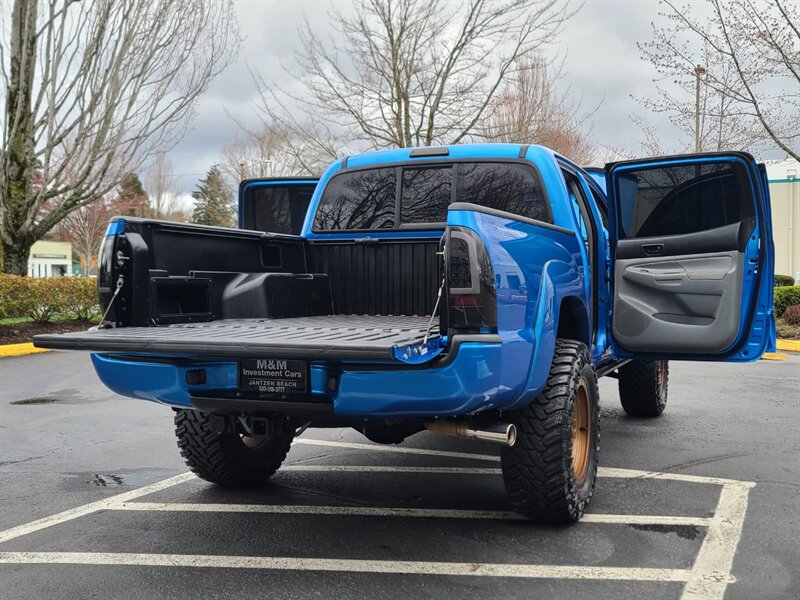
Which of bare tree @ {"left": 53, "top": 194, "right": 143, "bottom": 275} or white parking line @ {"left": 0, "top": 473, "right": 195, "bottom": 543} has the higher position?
bare tree @ {"left": 53, "top": 194, "right": 143, "bottom": 275}

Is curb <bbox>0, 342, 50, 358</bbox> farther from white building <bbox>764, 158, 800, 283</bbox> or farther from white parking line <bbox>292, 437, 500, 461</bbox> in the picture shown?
white building <bbox>764, 158, 800, 283</bbox>


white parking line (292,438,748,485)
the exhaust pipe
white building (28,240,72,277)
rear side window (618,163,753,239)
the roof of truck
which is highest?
white building (28,240,72,277)

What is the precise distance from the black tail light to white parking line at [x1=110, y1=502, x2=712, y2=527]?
4.67ft

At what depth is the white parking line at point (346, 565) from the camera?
10.4 ft

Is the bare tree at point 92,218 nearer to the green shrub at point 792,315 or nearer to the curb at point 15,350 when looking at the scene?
the curb at point 15,350

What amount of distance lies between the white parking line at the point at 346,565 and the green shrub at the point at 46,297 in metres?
11.7

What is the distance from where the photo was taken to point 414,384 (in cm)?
299

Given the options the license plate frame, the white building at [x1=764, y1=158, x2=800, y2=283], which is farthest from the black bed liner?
the white building at [x1=764, y1=158, x2=800, y2=283]

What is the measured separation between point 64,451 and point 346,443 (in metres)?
2.20

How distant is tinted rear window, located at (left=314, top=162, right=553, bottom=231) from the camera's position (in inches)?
178

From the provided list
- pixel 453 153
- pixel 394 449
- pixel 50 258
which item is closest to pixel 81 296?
pixel 394 449

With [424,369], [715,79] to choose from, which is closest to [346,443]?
[424,369]

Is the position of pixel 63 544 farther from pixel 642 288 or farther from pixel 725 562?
pixel 642 288

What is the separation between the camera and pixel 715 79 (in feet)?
46.1
